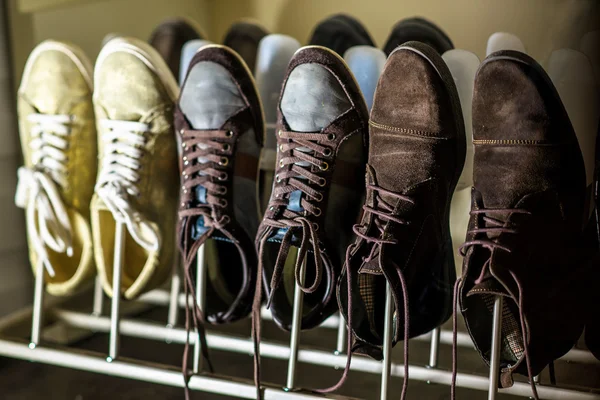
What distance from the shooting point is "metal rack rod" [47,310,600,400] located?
0.90 m

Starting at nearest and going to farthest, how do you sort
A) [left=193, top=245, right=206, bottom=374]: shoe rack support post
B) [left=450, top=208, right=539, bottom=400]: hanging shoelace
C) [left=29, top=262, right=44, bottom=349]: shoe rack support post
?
[left=450, top=208, right=539, bottom=400]: hanging shoelace → [left=193, top=245, right=206, bottom=374]: shoe rack support post → [left=29, top=262, right=44, bottom=349]: shoe rack support post

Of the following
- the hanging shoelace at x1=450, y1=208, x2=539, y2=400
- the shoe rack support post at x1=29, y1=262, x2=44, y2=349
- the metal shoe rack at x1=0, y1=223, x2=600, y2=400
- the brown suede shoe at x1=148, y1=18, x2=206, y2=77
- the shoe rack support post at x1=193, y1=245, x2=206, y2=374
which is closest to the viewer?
the hanging shoelace at x1=450, y1=208, x2=539, y2=400

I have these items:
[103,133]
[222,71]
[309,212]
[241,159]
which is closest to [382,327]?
[309,212]

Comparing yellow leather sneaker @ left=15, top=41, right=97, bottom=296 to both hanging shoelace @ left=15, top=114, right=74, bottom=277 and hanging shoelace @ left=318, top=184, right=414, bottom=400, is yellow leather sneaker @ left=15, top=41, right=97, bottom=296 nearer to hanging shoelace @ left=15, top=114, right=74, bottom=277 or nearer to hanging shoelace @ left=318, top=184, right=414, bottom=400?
hanging shoelace @ left=15, top=114, right=74, bottom=277

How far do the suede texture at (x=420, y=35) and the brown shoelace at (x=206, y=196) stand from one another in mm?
326

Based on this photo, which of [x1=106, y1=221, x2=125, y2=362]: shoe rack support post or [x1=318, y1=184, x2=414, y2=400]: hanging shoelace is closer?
[x1=318, y1=184, x2=414, y2=400]: hanging shoelace

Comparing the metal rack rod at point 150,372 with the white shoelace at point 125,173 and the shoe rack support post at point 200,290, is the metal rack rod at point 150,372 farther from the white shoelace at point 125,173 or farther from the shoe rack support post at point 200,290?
the white shoelace at point 125,173

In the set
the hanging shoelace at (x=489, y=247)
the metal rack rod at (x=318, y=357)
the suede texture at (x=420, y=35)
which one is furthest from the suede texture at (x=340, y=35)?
the metal rack rod at (x=318, y=357)

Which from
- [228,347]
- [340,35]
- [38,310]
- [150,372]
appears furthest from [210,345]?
[340,35]

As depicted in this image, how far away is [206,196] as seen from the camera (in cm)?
100

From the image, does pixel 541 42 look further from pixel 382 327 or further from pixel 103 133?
pixel 103 133

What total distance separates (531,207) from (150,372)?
0.64 meters

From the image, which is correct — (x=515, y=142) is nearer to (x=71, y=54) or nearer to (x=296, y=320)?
(x=296, y=320)

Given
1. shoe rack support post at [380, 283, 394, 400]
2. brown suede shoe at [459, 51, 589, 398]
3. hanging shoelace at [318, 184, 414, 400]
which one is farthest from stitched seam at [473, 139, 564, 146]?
shoe rack support post at [380, 283, 394, 400]
